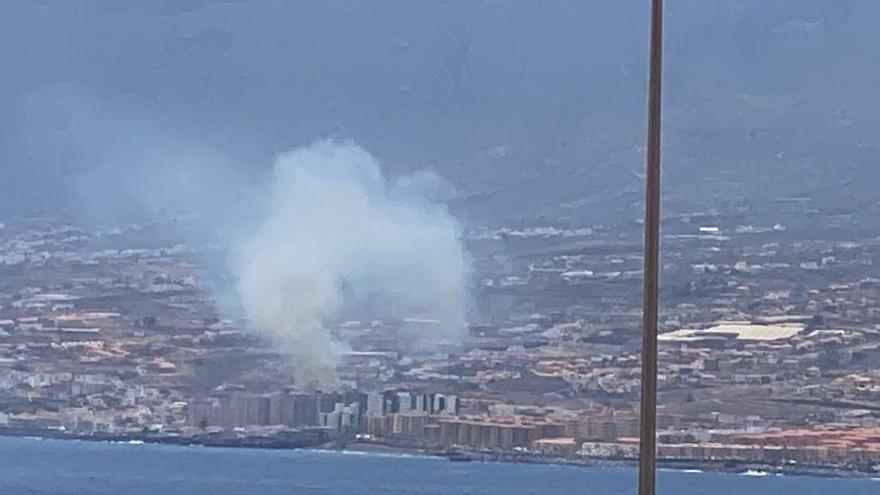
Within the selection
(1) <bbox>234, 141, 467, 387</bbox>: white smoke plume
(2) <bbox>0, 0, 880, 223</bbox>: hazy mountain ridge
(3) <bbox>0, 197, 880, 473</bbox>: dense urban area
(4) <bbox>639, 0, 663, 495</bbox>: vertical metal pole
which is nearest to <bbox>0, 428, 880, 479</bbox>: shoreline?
(3) <bbox>0, 197, 880, 473</bbox>: dense urban area

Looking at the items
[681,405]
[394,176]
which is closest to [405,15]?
[394,176]

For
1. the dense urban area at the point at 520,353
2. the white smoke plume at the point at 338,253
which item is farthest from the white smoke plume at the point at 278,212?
the dense urban area at the point at 520,353

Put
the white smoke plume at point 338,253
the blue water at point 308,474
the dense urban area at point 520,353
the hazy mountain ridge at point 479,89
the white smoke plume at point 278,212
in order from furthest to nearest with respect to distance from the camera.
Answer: the white smoke plume at point 278,212, the white smoke plume at point 338,253, the hazy mountain ridge at point 479,89, the blue water at point 308,474, the dense urban area at point 520,353

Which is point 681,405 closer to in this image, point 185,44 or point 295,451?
point 295,451

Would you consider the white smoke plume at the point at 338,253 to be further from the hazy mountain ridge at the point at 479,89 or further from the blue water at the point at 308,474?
the blue water at the point at 308,474

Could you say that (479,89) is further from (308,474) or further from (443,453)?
Result: (443,453)

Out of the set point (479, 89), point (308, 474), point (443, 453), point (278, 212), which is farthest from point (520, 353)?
point (278, 212)
